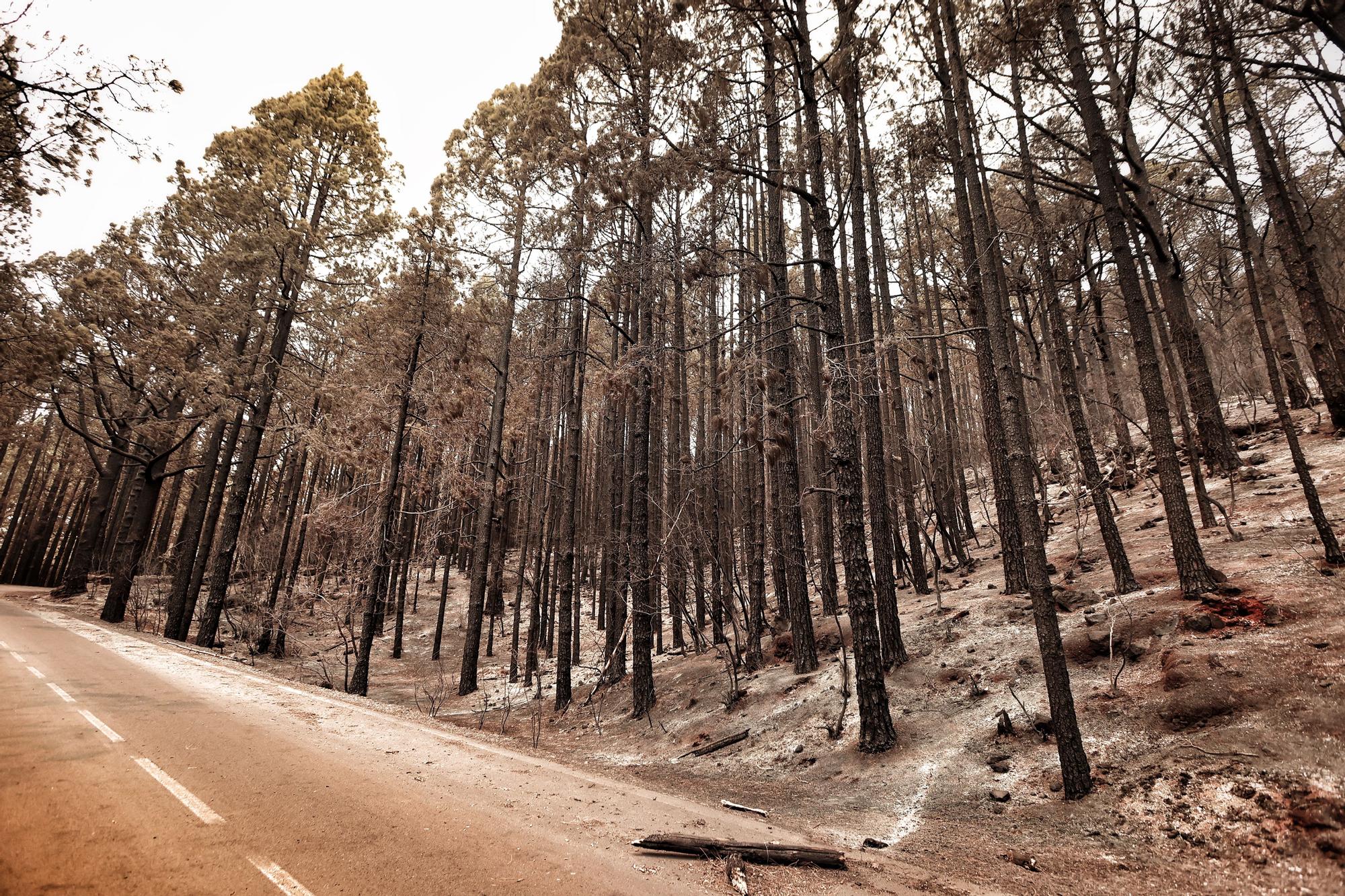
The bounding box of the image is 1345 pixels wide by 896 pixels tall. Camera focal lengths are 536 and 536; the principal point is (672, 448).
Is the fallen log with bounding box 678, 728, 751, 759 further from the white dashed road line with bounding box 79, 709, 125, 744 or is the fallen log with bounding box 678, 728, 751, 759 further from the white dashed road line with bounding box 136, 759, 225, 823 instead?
the white dashed road line with bounding box 79, 709, 125, 744

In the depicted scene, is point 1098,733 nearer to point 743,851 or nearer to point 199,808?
point 743,851

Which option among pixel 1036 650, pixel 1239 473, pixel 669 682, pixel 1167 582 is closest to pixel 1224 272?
pixel 1239 473

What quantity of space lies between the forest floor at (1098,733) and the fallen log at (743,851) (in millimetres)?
249

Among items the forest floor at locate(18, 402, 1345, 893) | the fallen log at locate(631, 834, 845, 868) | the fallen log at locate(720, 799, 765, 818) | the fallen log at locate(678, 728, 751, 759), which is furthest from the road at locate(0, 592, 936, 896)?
the fallen log at locate(678, 728, 751, 759)

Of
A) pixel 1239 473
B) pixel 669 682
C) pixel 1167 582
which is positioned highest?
pixel 1239 473

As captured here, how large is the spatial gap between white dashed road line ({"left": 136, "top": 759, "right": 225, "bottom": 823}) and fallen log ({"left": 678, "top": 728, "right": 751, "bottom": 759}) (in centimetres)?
641

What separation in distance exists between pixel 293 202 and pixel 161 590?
1758 cm

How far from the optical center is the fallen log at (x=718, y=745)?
8312 mm

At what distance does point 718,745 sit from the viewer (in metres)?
8.31

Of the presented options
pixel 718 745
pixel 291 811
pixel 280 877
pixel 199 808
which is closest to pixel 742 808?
pixel 718 745

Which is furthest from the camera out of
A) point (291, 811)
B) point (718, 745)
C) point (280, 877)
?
point (718, 745)

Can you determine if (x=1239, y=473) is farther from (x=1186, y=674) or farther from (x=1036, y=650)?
(x=1186, y=674)

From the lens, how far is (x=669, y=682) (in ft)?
39.5

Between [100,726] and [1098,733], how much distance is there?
9604 mm
